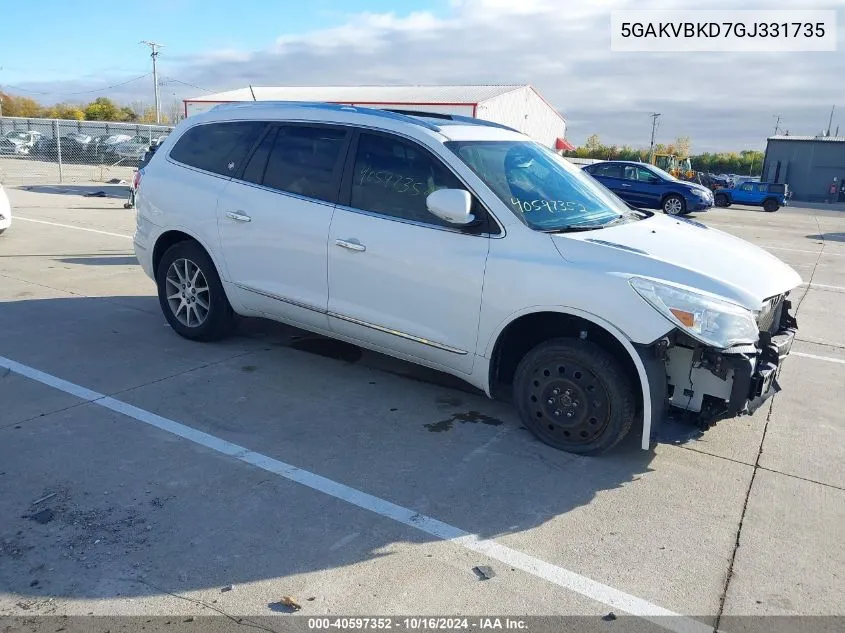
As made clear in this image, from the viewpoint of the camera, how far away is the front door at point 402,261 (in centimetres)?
440

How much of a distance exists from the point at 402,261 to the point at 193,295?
2284 mm

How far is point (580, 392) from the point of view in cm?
411

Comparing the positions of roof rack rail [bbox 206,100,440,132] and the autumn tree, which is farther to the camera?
the autumn tree

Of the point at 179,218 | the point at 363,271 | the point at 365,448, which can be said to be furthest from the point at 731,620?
the point at 179,218

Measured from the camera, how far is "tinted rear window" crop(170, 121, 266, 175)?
561 centimetres

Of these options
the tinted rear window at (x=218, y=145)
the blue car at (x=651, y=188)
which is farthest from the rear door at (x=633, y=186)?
the tinted rear window at (x=218, y=145)

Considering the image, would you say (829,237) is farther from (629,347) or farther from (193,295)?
(193,295)

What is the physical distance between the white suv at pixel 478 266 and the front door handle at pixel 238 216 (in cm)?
2

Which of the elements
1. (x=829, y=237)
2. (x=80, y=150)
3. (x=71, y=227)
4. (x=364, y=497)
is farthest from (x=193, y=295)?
(x=80, y=150)

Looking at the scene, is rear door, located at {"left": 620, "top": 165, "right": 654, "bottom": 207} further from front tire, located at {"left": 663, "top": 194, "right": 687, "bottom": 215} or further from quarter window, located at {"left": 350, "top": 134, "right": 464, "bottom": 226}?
quarter window, located at {"left": 350, "top": 134, "right": 464, "bottom": 226}

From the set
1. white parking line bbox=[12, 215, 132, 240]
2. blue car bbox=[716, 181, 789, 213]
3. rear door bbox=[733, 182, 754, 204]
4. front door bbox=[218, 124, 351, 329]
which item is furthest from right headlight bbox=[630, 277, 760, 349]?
rear door bbox=[733, 182, 754, 204]

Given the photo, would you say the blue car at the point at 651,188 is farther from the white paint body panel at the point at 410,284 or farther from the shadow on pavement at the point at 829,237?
the white paint body panel at the point at 410,284

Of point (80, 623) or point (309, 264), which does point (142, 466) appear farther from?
point (309, 264)

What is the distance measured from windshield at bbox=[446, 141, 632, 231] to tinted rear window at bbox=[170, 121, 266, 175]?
6.20 ft
